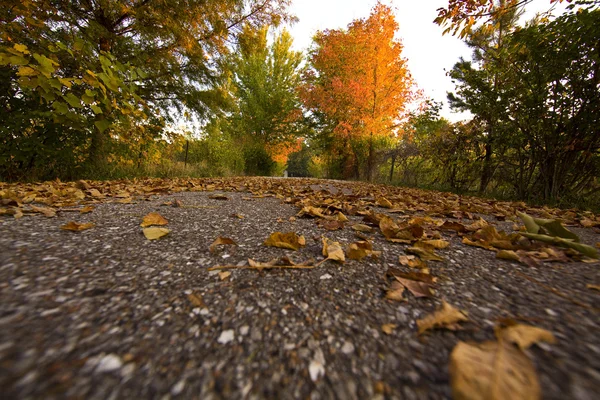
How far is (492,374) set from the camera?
0.40 m

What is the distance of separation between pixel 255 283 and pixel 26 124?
5.04 meters

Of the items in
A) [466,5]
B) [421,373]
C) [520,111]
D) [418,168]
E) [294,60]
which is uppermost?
[294,60]

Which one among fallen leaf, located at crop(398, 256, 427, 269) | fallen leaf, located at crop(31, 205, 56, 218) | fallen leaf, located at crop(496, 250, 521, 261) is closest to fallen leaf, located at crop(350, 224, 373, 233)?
fallen leaf, located at crop(398, 256, 427, 269)

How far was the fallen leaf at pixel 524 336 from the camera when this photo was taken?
48 cm

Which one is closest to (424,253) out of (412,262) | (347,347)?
(412,262)

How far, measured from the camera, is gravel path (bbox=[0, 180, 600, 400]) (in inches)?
16.5

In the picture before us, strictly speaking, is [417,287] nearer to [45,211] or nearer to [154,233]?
[154,233]

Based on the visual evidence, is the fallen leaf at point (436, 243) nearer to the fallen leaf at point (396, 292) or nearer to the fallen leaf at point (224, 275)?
the fallen leaf at point (396, 292)

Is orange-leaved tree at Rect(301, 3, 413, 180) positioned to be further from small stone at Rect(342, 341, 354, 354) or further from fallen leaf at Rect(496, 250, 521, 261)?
small stone at Rect(342, 341, 354, 354)

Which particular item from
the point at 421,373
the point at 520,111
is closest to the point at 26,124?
the point at 421,373

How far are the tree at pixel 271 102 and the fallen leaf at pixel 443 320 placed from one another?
1406cm

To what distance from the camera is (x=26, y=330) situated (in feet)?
1.63

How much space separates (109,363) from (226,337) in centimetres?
21

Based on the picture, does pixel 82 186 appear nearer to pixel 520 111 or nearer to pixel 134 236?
pixel 134 236
